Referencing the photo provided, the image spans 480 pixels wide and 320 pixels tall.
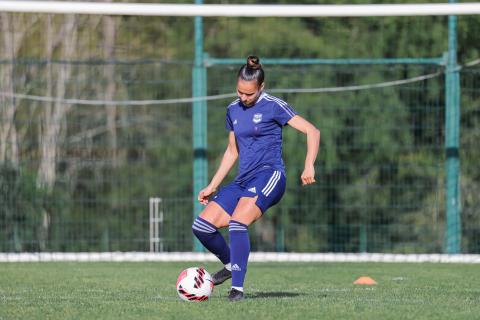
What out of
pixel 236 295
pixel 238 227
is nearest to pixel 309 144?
pixel 238 227

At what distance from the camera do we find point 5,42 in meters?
21.2

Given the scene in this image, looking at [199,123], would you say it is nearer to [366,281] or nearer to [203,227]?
[366,281]

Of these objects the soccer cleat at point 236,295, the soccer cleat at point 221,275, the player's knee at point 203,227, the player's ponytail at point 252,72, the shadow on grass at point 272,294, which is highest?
the player's ponytail at point 252,72

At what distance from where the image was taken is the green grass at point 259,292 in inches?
314

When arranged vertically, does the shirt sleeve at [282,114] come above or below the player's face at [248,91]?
below

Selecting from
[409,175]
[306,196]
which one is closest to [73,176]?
[306,196]

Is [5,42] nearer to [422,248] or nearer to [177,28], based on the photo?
[177,28]

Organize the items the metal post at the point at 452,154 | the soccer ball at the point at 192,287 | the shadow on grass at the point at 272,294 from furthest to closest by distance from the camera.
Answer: the metal post at the point at 452,154 → the shadow on grass at the point at 272,294 → the soccer ball at the point at 192,287

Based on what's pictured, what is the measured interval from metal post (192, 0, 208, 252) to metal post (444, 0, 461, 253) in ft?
11.7

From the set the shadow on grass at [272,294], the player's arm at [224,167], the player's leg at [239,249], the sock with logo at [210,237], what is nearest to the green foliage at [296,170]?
the shadow on grass at [272,294]

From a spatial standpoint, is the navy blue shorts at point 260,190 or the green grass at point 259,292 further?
the navy blue shorts at point 260,190

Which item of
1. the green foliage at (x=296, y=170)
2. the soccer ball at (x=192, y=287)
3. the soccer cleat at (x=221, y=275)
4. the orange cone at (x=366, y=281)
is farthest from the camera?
the green foliage at (x=296, y=170)

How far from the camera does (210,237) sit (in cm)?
912

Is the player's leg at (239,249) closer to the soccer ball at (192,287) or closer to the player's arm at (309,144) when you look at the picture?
the soccer ball at (192,287)
